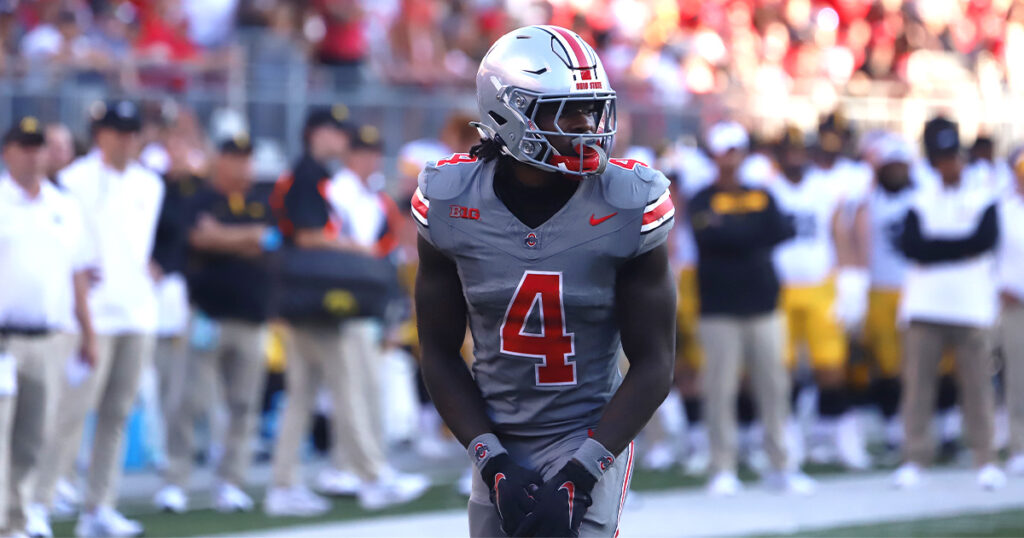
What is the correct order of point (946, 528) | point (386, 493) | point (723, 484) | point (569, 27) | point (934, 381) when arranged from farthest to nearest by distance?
point (569, 27) → point (934, 381) → point (723, 484) → point (386, 493) → point (946, 528)

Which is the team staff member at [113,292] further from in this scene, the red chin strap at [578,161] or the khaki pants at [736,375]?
the red chin strap at [578,161]

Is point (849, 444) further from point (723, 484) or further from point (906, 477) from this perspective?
point (723, 484)

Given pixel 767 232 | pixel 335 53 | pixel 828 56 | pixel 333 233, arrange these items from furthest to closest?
1. pixel 828 56
2. pixel 335 53
3. pixel 767 232
4. pixel 333 233

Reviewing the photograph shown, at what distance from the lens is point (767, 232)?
9.38 meters

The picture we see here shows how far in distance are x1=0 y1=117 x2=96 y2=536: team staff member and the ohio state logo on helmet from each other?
3831 millimetres

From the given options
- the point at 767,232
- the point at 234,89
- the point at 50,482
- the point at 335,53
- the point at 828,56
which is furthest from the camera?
the point at 828,56

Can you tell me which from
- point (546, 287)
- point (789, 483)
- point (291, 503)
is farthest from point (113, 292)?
point (546, 287)

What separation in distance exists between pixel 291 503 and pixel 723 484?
8.77 feet

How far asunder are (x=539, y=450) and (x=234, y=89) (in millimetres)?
8649

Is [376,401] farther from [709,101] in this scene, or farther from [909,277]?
[709,101]

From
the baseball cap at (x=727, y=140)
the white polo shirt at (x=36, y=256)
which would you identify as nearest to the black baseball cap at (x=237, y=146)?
the white polo shirt at (x=36, y=256)

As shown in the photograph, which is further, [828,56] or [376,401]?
[828,56]

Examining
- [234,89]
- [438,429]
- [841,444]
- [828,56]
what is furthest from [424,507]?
[828,56]

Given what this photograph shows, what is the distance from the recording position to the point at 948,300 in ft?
31.6
